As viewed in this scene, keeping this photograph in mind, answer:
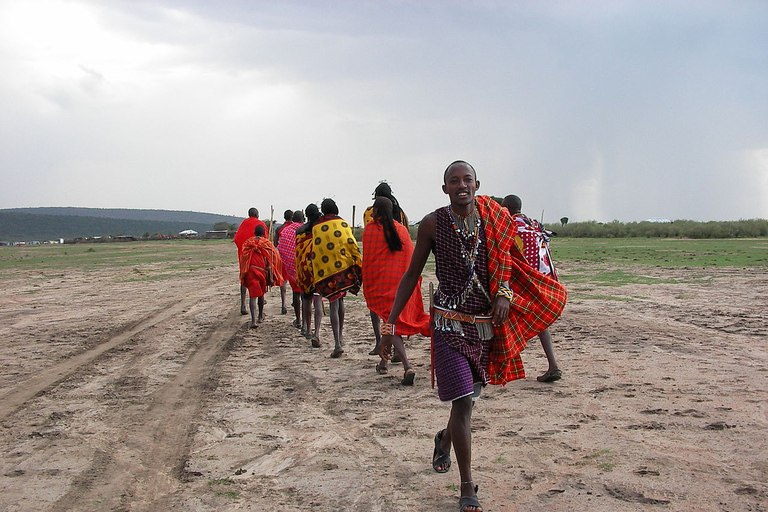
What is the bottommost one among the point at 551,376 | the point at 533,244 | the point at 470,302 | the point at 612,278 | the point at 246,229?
the point at 551,376

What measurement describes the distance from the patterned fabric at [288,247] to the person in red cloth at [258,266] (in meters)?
0.19

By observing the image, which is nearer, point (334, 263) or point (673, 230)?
point (334, 263)

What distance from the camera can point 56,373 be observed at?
7695 mm

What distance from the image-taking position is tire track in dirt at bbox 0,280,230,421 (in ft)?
21.1

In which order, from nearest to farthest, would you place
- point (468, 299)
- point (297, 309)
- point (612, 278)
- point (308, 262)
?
1. point (468, 299)
2. point (308, 262)
3. point (297, 309)
4. point (612, 278)

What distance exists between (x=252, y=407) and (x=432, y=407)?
1.61m

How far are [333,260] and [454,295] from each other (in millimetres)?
4758

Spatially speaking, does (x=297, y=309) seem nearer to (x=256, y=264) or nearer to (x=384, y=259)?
(x=256, y=264)

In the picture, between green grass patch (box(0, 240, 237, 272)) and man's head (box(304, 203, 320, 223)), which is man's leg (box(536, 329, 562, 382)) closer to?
man's head (box(304, 203, 320, 223))

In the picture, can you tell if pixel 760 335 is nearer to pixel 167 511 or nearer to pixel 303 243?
pixel 303 243

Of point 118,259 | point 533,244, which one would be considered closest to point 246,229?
point 533,244

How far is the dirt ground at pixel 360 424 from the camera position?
4.17m

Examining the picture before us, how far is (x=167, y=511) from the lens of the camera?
157 inches

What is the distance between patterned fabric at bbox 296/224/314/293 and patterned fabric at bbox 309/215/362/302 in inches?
7.1
